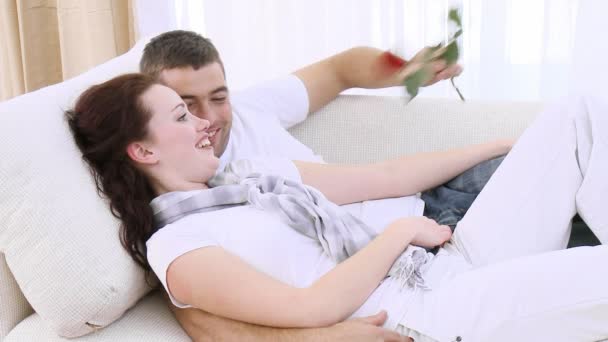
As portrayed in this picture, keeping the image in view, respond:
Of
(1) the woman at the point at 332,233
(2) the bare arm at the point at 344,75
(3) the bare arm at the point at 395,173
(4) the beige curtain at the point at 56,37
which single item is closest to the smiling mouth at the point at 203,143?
(1) the woman at the point at 332,233

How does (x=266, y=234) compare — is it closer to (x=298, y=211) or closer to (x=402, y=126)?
(x=298, y=211)

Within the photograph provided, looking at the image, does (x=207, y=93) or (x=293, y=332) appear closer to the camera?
(x=293, y=332)

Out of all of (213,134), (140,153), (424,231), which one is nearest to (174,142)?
(140,153)

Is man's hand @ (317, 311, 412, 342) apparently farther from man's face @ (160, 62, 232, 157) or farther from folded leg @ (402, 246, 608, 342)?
man's face @ (160, 62, 232, 157)

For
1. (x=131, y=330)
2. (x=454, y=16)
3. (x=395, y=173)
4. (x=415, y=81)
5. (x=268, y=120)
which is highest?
(x=454, y=16)

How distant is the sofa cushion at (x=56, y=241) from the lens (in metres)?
1.44

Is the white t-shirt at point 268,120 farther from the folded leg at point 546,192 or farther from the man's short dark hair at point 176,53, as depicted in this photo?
the folded leg at point 546,192

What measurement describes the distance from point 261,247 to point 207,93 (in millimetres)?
499

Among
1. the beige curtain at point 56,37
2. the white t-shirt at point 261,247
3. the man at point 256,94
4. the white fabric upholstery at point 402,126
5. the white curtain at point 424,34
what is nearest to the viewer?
the white t-shirt at point 261,247

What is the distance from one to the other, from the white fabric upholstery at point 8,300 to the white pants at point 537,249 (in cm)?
80

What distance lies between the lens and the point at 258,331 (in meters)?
1.41

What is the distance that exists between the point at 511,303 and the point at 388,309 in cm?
23

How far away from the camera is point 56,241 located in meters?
1.45

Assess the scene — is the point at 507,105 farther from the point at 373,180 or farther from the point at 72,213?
the point at 72,213
